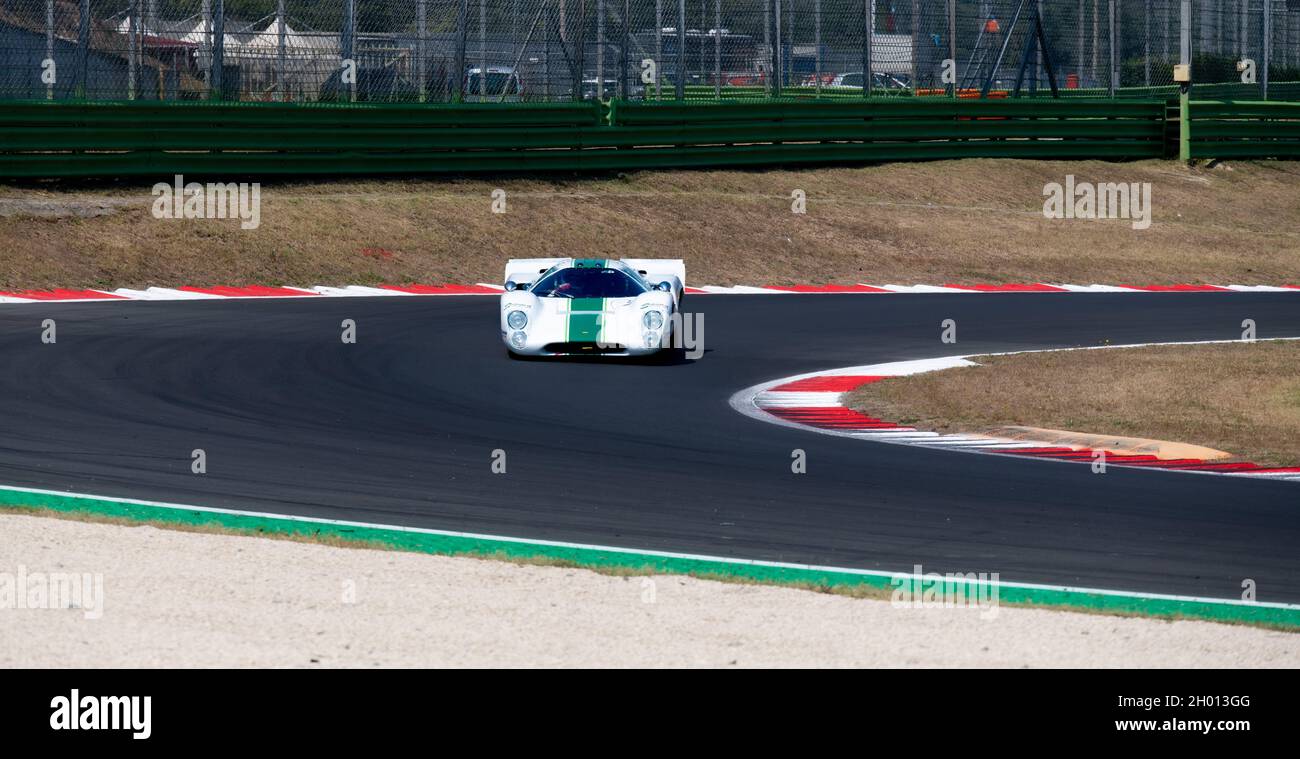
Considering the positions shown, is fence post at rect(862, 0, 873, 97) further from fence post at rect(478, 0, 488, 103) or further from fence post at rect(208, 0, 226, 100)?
fence post at rect(208, 0, 226, 100)

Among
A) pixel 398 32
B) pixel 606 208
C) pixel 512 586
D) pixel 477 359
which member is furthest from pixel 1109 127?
pixel 512 586

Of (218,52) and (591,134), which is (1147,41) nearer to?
(591,134)

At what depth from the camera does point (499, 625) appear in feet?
22.5

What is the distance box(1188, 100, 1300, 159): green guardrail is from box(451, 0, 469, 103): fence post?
15.0 metres

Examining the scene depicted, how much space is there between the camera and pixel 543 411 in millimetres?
12344

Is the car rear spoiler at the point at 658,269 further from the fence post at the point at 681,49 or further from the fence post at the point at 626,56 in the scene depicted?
the fence post at the point at 681,49

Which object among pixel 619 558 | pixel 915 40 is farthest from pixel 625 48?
pixel 619 558

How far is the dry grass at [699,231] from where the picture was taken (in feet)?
67.7

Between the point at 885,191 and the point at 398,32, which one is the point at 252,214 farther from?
the point at 885,191

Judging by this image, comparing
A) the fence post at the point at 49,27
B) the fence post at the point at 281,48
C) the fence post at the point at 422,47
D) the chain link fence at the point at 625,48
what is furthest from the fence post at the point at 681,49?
the fence post at the point at 49,27

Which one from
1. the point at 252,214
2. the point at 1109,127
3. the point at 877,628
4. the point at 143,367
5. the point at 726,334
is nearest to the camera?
the point at 877,628

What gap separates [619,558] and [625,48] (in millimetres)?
19417
